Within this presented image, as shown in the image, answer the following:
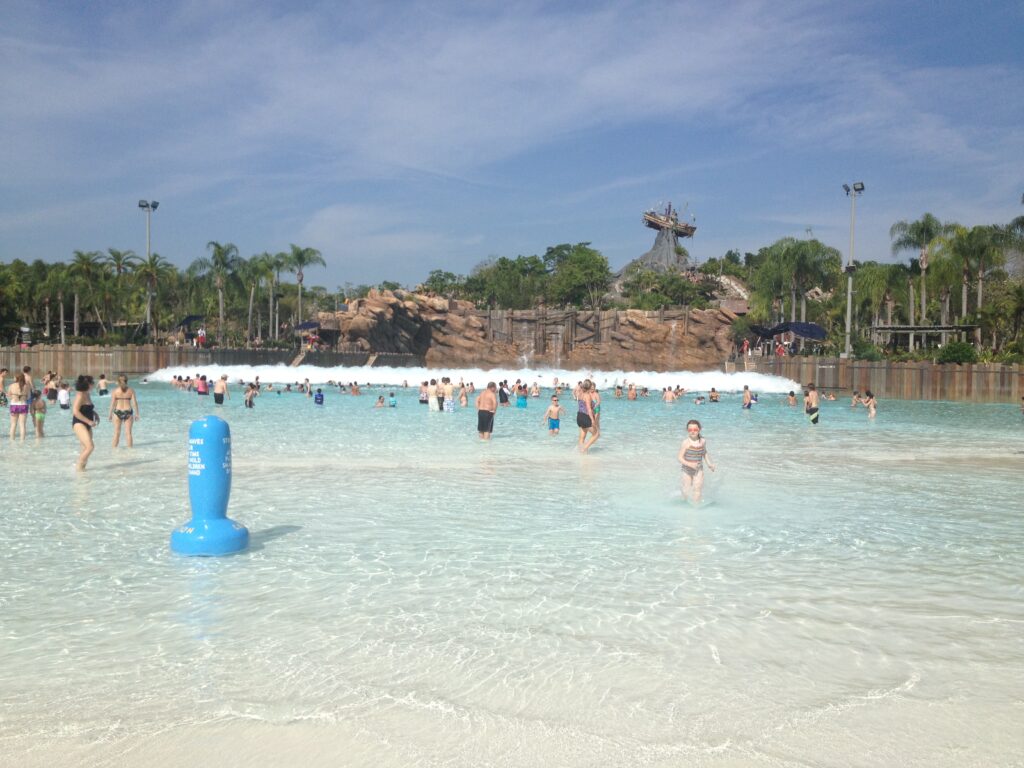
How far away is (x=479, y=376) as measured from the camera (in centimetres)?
7169

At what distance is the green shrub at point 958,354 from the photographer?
42.8 m

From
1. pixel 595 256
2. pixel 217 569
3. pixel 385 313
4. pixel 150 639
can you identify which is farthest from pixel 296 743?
pixel 595 256

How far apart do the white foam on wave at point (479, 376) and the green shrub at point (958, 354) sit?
32.1 feet

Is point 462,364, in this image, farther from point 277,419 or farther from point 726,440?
point 726,440

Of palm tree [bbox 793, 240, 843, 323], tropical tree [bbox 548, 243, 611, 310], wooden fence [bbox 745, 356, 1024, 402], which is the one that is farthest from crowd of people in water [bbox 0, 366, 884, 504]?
tropical tree [bbox 548, 243, 611, 310]

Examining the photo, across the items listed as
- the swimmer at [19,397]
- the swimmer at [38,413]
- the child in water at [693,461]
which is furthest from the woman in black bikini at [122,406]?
the child in water at [693,461]

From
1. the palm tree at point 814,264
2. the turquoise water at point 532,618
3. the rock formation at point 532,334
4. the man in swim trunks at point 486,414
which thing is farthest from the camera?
the rock formation at point 532,334

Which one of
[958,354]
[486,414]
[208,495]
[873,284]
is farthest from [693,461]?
[873,284]

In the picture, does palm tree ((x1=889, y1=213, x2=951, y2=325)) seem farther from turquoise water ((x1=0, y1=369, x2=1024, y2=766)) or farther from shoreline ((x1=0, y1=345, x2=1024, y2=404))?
turquoise water ((x1=0, y1=369, x2=1024, y2=766))

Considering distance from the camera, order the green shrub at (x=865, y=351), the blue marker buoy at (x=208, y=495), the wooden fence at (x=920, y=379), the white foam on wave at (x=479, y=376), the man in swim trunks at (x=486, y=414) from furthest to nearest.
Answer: the white foam on wave at (x=479, y=376) < the green shrub at (x=865, y=351) < the wooden fence at (x=920, y=379) < the man in swim trunks at (x=486, y=414) < the blue marker buoy at (x=208, y=495)

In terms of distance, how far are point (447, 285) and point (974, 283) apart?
190 ft

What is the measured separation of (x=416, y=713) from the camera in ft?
14.9

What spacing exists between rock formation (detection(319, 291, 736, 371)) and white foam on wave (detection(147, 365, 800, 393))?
11.0ft

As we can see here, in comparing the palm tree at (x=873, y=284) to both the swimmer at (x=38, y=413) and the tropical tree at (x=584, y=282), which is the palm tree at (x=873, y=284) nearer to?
the tropical tree at (x=584, y=282)
